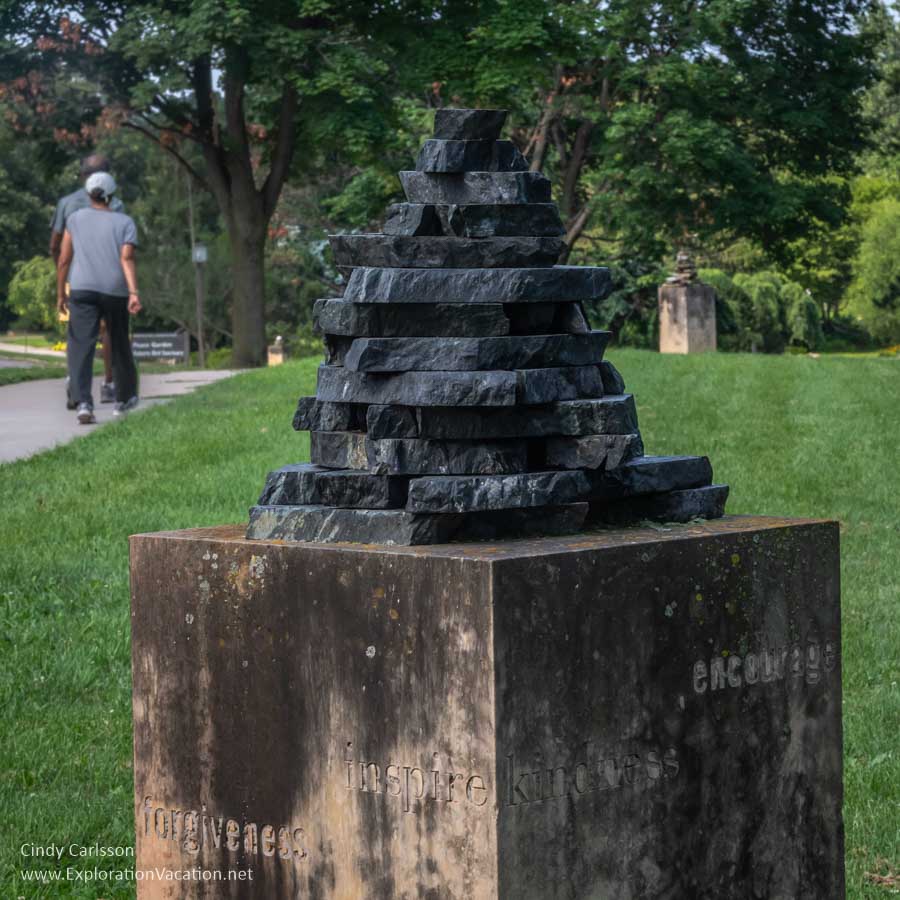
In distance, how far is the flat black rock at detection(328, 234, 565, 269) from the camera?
11.5 feet

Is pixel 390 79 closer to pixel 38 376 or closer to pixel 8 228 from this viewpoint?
pixel 38 376

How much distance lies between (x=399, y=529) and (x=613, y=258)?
34174 mm

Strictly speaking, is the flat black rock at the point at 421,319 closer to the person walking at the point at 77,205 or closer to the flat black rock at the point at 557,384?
the flat black rock at the point at 557,384

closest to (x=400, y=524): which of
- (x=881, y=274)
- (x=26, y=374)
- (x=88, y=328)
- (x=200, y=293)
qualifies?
(x=88, y=328)

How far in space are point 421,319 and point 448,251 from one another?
155 mm

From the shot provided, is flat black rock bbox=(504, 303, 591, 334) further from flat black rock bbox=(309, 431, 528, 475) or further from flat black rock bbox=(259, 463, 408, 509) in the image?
flat black rock bbox=(259, 463, 408, 509)

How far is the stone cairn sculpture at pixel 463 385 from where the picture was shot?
3393 millimetres

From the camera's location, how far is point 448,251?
351cm

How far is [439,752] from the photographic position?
3.10 metres

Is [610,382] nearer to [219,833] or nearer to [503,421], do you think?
[503,421]

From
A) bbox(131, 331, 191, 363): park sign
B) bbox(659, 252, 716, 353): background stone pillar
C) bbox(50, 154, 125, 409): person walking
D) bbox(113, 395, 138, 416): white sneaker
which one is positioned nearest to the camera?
bbox(50, 154, 125, 409): person walking

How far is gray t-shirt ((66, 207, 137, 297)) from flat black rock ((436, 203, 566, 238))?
10.3 metres

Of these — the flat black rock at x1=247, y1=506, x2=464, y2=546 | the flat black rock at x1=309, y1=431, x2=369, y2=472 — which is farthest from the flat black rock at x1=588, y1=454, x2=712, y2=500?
the flat black rock at x1=309, y1=431, x2=369, y2=472

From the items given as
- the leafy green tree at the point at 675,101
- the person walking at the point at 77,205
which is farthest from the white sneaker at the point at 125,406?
the leafy green tree at the point at 675,101
